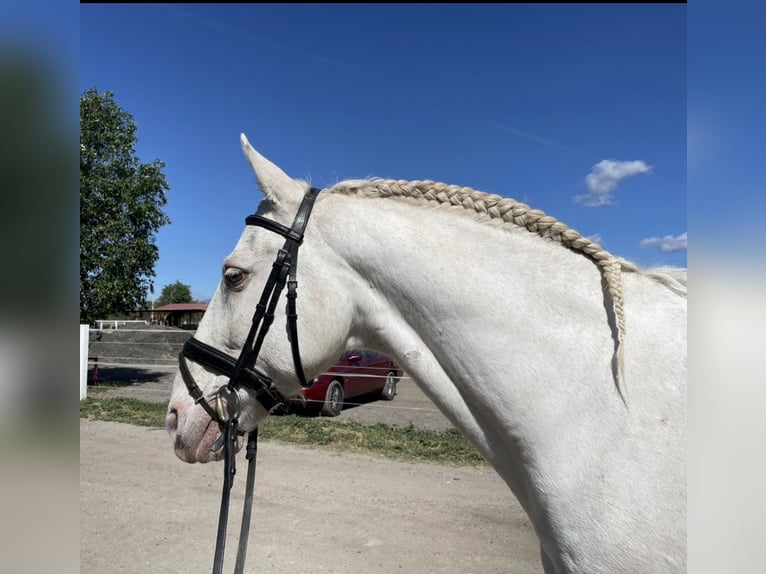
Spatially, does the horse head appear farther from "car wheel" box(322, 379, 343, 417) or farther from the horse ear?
"car wheel" box(322, 379, 343, 417)

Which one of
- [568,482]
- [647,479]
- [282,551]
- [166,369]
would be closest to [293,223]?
[568,482]

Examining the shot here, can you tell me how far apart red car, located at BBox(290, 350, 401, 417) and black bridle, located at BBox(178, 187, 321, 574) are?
7.48 m

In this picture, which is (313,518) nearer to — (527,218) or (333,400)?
(527,218)

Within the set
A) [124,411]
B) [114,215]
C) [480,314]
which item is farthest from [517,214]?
[114,215]

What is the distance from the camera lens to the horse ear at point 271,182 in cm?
194

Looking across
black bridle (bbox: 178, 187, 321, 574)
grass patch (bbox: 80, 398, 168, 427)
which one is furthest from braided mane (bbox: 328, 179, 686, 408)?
grass patch (bbox: 80, 398, 168, 427)

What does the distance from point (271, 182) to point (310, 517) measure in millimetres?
4109

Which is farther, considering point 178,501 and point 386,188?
point 178,501

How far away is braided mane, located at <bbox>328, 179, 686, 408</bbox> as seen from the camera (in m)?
1.51

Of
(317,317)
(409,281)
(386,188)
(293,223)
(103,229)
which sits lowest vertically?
(317,317)

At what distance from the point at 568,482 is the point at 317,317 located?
3.34ft

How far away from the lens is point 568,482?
1424mm
